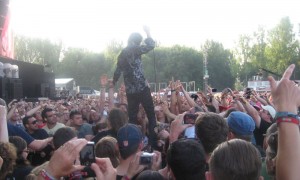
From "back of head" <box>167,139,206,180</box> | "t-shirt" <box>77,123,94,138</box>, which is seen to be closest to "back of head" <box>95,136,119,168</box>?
"back of head" <box>167,139,206,180</box>

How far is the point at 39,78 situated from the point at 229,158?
20632 millimetres

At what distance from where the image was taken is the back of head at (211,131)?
3.56 meters

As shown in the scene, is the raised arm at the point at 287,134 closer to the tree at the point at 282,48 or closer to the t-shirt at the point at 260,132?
the t-shirt at the point at 260,132

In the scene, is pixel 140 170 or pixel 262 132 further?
pixel 262 132

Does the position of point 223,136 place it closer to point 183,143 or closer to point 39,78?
point 183,143

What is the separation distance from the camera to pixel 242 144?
2.30m

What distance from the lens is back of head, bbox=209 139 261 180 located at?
2197 millimetres

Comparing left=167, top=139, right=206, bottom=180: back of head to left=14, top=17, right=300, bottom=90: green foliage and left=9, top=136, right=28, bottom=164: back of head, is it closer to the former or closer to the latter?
left=9, top=136, right=28, bottom=164: back of head

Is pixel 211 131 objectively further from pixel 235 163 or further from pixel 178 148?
pixel 235 163

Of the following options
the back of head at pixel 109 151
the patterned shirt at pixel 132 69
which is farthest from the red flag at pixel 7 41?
the back of head at pixel 109 151

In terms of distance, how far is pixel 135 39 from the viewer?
290 inches

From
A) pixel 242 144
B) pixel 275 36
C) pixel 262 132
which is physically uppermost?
pixel 275 36

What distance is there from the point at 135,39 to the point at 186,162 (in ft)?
15.2

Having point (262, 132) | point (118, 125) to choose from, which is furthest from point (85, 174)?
point (262, 132)
